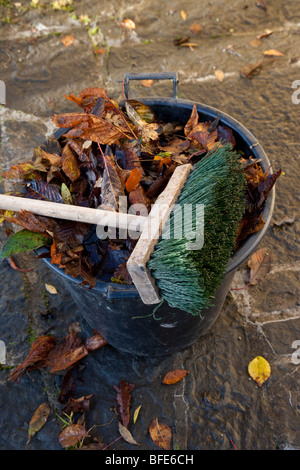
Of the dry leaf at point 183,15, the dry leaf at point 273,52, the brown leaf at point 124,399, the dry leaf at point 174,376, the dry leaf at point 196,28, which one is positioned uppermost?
the dry leaf at point 183,15

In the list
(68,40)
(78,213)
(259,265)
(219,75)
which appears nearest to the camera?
(78,213)

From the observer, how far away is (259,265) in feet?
7.84

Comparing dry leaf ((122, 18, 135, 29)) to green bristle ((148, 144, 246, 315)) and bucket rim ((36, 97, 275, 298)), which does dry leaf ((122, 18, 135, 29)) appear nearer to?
bucket rim ((36, 97, 275, 298))

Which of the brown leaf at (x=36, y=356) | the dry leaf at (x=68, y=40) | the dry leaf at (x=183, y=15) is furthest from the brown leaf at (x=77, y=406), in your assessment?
the dry leaf at (x=183, y=15)

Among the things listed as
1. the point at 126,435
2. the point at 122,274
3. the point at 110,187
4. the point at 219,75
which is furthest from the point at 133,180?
the point at 219,75

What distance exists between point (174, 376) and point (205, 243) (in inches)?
40.6

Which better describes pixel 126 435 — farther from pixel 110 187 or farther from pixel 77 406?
pixel 110 187

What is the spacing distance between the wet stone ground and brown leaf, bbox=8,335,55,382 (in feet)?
0.16

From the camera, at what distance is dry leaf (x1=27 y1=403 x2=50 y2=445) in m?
1.94

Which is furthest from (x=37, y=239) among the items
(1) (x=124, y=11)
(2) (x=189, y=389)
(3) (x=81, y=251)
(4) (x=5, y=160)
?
(1) (x=124, y=11)

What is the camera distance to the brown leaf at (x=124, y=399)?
1943 mm

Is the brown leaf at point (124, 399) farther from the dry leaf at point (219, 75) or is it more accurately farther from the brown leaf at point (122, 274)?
the dry leaf at point (219, 75)

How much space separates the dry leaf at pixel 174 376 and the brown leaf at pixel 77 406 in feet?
1.39
